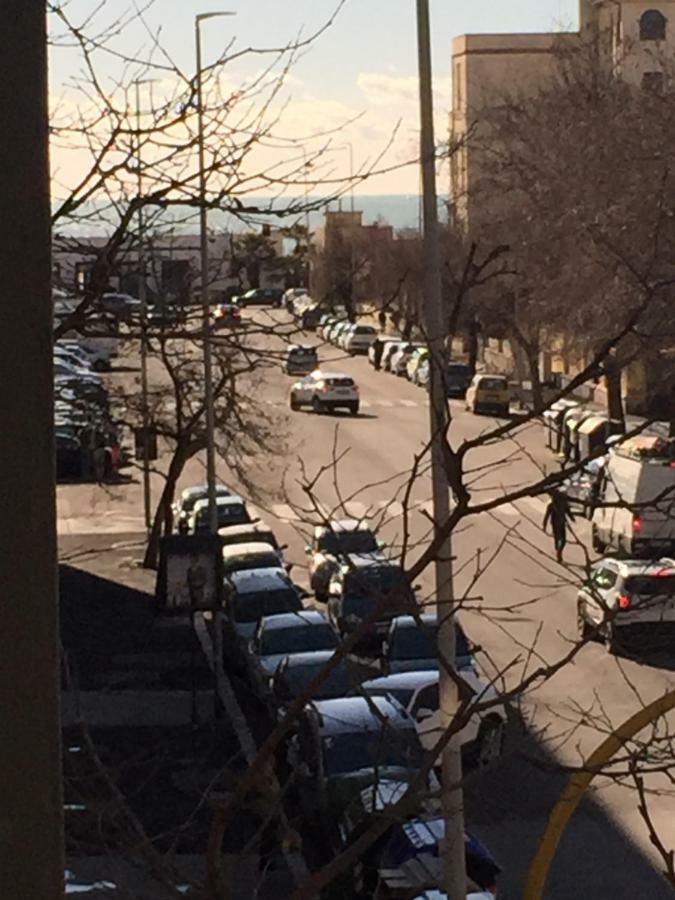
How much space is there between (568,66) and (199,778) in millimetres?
32876

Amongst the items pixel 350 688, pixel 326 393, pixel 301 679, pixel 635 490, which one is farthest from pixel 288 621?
pixel 326 393

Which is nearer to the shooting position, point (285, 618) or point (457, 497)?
point (457, 497)

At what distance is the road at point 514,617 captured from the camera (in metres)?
11.5

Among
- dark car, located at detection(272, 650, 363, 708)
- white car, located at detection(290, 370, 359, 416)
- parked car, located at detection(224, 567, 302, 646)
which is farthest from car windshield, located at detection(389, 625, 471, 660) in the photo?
white car, located at detection(290, 370, 359, 416)

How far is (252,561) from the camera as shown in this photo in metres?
29.0

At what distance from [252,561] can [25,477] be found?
26.1 metres

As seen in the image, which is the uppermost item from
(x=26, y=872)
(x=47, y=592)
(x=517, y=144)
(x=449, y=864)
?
(x=517, y=144)

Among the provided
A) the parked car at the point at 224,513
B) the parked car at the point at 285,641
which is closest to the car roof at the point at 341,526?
the parked car at the point at 285,641

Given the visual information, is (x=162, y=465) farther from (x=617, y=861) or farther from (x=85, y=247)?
(x=85, y=247)

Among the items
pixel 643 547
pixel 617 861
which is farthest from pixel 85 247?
pixel 643 547

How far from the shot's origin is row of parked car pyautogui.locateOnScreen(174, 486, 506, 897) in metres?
12.8

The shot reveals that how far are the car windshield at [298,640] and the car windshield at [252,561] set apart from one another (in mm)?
5442

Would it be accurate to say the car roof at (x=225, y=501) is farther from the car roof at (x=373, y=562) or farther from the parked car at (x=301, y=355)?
the parked car at (x=301, y=355)

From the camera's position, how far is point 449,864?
11.1 m
